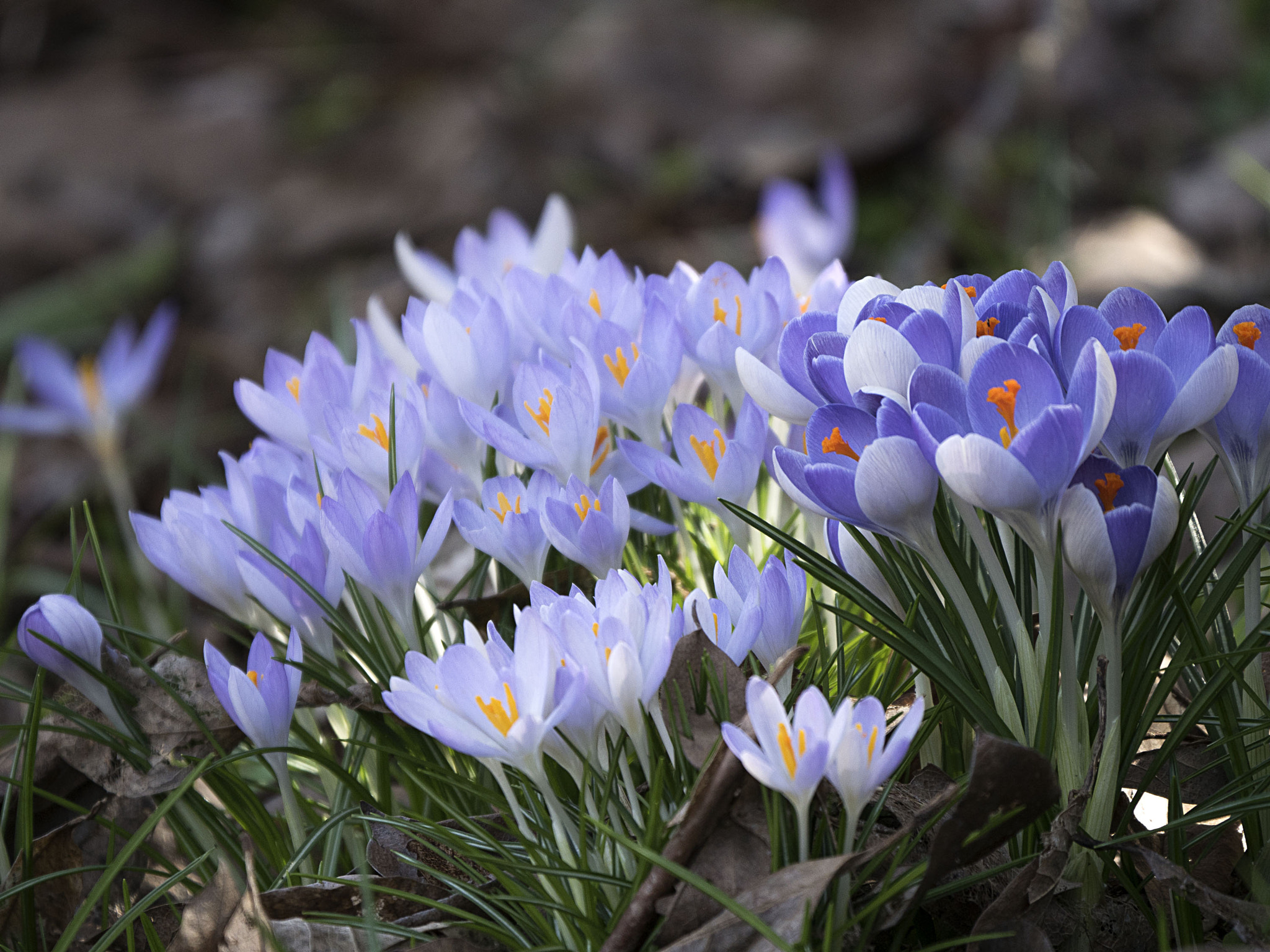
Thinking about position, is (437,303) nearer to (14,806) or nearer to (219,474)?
(14,806)

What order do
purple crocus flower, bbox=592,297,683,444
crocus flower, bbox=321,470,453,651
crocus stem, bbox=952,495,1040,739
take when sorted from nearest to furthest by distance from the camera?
crocus stem, bbox=952,495,1040,739
crocus flower, bbox=321,470,453,651
purple crocus flower, bbox=592,297,683,444

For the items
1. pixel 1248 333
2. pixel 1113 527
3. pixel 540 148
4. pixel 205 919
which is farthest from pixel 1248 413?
pixel 540 148

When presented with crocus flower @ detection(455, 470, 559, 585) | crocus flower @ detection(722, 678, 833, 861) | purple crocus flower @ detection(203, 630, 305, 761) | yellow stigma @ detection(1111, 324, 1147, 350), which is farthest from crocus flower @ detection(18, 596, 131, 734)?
yellow stigma @ detection(1111, 324, 1147, 350)

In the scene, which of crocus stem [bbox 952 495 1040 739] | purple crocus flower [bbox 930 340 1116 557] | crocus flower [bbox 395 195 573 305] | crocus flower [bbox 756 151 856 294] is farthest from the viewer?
crocus flower [bbox 756 151 856 294]

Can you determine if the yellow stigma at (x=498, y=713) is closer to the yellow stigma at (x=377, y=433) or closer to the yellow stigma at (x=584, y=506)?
the yellow stigma at (x=584, y=506)

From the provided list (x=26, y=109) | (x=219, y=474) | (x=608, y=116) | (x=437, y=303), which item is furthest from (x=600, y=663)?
(x=26, y=109)

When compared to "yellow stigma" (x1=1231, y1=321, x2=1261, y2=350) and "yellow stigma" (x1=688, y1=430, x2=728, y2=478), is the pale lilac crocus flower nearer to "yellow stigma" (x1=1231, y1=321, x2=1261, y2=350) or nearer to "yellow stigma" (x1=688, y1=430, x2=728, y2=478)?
"yellow stigma" (x1=688, y1=430, x2=728, y2=478)
